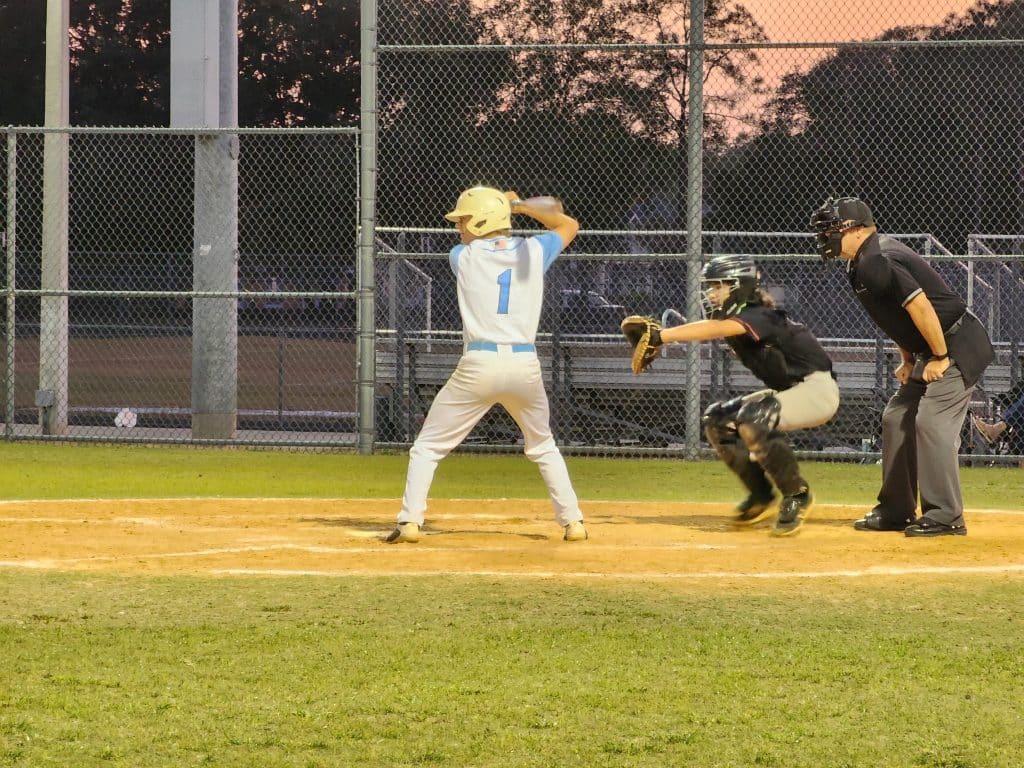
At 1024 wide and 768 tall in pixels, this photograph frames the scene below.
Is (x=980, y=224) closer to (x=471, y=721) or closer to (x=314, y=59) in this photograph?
(x=314, y=59)

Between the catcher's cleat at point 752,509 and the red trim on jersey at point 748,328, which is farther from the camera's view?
the catcher's cleat at point 752,509

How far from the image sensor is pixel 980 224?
23.9 metres

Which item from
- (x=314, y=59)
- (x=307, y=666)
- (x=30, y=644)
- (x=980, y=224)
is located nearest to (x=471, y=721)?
(x=307, y=666)

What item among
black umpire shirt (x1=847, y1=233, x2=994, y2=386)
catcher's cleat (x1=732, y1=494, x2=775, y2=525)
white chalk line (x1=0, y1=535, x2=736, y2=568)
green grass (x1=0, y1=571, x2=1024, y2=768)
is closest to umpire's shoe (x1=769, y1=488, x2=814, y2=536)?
catcher's cleat (x1=732, y1=494, x2=775, y2=525)

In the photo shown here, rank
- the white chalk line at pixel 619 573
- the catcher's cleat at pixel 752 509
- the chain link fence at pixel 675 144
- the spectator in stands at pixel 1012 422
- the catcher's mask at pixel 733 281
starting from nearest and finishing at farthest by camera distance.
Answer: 1. the white chalk line at pixel 619 573
2. the catcher's mask at pixel 733 281
3. the catcher's cleat at pixel 752 509
4. the spectator in stands at pixel 1012 422
5. the chain link fence at pixel 675 144

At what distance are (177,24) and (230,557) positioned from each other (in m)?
10.2

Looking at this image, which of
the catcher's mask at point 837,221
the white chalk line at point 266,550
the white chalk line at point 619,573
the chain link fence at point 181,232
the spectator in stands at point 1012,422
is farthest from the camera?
the chain link fence at point 181,232

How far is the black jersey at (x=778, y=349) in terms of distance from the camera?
8.48 meters

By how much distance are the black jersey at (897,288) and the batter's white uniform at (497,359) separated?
1.67m

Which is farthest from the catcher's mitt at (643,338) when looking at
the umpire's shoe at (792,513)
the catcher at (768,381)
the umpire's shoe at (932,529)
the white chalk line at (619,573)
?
the umpire's shoe at (932,529)

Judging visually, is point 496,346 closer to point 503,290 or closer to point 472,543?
point 503,290

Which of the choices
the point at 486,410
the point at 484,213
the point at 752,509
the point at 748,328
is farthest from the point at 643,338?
the point at 752,509

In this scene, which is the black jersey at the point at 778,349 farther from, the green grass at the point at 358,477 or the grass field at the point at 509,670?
the green grass at the point at 358,477

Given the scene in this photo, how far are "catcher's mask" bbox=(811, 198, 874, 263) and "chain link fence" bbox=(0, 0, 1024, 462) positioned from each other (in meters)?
3.98
